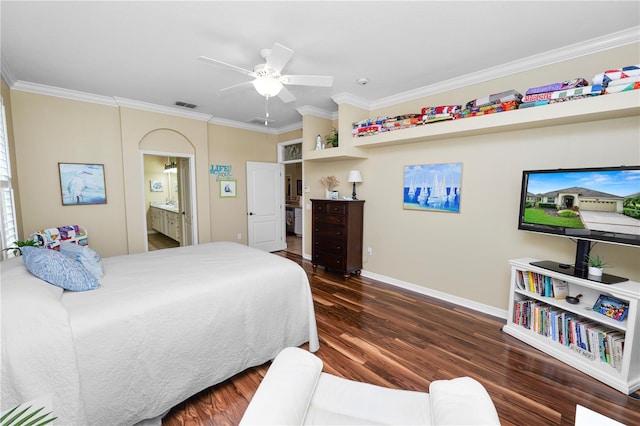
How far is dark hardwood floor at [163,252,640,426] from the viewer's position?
171cm

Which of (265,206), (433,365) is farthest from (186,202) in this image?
(433,365)

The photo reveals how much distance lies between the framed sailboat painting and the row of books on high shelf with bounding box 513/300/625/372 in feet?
4.00

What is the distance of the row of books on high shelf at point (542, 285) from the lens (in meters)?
2.31

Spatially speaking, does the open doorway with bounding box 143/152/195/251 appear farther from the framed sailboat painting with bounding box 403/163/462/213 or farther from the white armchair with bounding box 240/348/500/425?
the white armchair with bounding box 240/348/500/425

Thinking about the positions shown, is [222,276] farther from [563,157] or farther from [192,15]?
[563,157]

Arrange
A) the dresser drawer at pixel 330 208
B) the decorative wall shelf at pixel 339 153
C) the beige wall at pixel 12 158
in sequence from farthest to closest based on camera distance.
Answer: the dresser drawer at pixel 330 208 → the decorative wall shelf at pixel 339 153 → the beige wall at pixel 12 158

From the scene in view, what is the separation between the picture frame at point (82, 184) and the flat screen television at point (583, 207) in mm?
5141

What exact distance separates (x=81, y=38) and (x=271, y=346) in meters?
2.97

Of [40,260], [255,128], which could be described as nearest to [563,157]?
[40,260]

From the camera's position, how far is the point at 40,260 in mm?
1605

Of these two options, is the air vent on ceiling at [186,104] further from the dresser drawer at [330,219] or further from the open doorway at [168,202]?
the dresser drawer at [330,219]

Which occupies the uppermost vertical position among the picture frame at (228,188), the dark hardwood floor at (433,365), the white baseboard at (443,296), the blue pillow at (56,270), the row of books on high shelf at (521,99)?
the row of books on high shelf at (521,99)

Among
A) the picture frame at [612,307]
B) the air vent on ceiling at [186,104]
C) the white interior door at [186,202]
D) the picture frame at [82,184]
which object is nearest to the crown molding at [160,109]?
the air vent on ceiling at [186,104]

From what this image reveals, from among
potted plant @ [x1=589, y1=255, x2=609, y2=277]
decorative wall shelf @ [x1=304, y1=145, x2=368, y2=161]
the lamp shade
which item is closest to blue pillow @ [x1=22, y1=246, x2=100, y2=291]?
decorative wall shelf @ [x1=304, y1=145, x2=368, y2=161]
